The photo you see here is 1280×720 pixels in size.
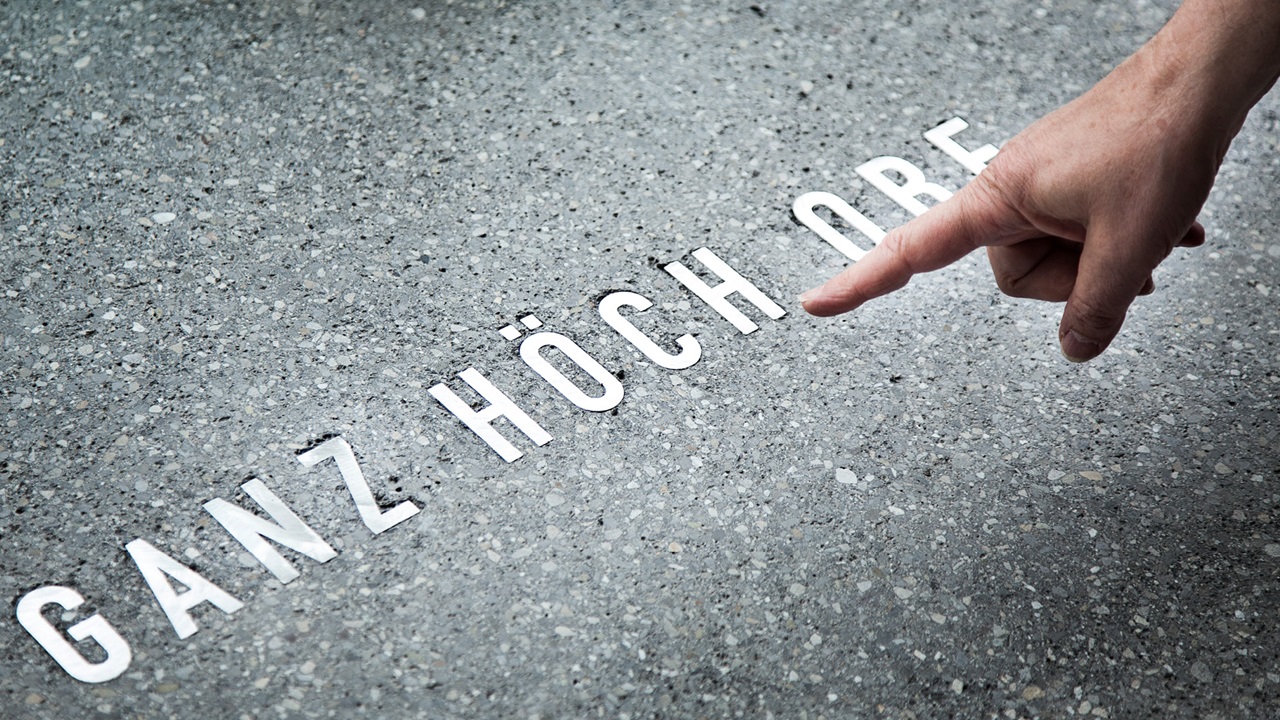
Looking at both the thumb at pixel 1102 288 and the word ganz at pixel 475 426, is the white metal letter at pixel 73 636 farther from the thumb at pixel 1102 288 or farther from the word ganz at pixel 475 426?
the thumb at pixel 1102 288

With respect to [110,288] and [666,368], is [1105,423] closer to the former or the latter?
[666,368]

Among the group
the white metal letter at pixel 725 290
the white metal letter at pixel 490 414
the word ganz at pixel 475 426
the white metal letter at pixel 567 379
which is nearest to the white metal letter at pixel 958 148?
the word ganz at pixel 475 426

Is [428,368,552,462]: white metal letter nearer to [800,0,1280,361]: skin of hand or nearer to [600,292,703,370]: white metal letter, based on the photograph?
[600,292,703,370]: white metal letter

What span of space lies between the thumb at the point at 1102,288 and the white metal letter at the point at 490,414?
2.15 ft

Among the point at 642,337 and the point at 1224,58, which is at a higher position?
the point at 1224,58

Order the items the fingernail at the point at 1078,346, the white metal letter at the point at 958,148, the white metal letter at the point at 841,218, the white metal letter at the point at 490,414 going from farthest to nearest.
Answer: the white metal letter at the point at 958,148, the white metal letter at the point at 841,218, the white metal letter at the point at 490,414, the fingernail at the point at 1078,346

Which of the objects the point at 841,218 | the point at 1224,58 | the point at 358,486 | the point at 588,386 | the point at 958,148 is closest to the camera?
the point at 1224,58

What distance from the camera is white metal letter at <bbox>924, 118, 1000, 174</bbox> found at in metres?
2.01

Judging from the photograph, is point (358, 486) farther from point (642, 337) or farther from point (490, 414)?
point (642, 337)

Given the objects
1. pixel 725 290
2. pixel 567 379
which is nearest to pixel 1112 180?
pixel 725 290

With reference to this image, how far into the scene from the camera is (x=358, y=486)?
1521mm

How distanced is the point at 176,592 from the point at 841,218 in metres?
1.09

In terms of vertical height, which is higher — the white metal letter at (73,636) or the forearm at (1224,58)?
the forearm at (1224,58)

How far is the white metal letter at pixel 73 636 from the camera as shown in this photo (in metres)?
1.33
